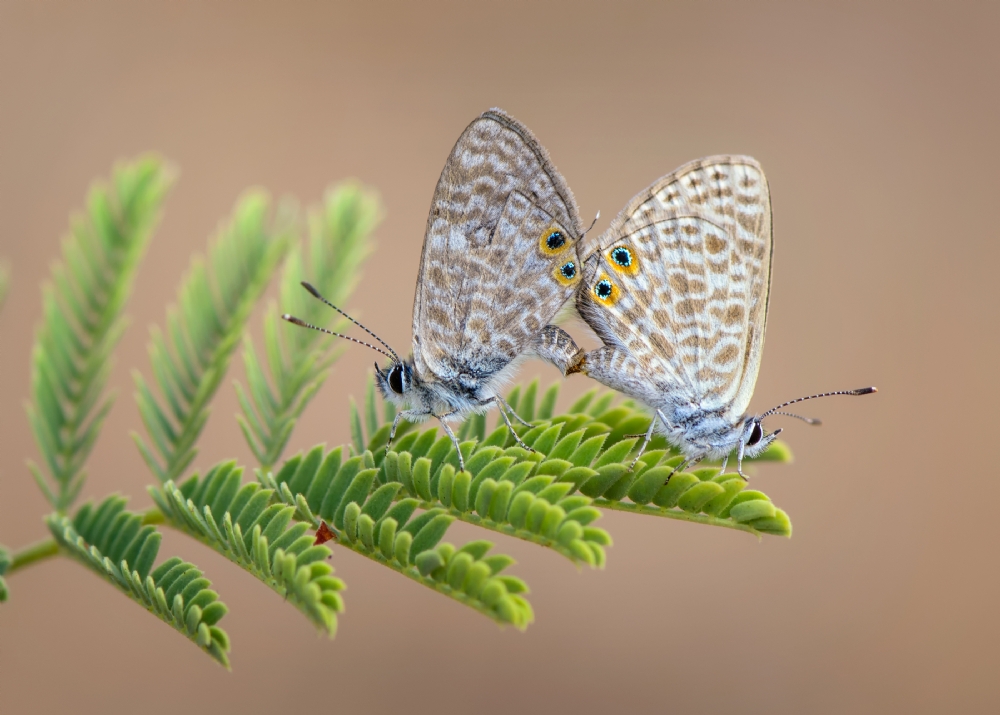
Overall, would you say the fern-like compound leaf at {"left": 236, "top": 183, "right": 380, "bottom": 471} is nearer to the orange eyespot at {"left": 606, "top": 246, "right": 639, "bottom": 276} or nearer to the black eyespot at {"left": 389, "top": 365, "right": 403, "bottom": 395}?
the black eyespot at {"left": 389, "top": 365, "right": 403, "bottom": 395}

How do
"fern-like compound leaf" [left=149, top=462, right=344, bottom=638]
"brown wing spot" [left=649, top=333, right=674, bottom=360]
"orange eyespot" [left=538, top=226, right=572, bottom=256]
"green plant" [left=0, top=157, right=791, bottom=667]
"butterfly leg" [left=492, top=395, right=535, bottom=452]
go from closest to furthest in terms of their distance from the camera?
"fern-like compound leaf" [left=149, top=462, right=344, bottom=638], "green plant" [left=0, top=157, right=791, bottom=667], "butterfly leg" [left=492, top=395, right=535, bottom=452], "orange eyespot" [left=538, top=226, right=572, bottom=256], "brown wing spot" [left=649, top=333, right=674, bottom=360]

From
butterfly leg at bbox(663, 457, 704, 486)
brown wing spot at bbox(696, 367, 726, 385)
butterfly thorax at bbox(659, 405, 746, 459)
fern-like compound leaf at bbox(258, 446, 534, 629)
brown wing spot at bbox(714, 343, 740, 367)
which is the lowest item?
fern-like compound leaf at bbox(258, 446, 534, 629)

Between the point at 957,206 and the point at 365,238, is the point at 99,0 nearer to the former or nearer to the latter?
the point at 365,238

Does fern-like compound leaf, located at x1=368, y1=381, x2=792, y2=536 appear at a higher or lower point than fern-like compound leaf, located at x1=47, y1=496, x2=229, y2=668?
higher

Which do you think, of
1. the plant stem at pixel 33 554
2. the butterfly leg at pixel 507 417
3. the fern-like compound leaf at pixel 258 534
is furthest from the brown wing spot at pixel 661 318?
the plant stem at pixel 33 554

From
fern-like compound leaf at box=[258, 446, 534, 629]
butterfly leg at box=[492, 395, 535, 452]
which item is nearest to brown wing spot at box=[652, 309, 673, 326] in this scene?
butterfly leg at box=[492, 395, 535, 452]

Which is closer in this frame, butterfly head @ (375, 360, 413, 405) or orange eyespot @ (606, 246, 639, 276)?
butterfly head @ (375, 360, 413, 405)

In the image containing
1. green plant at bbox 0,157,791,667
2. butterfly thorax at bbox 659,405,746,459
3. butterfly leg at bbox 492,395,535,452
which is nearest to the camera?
green plant at bbox 0,157,791,667

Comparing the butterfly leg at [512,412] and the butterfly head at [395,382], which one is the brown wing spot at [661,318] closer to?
the butterfly leg at [512,412]
